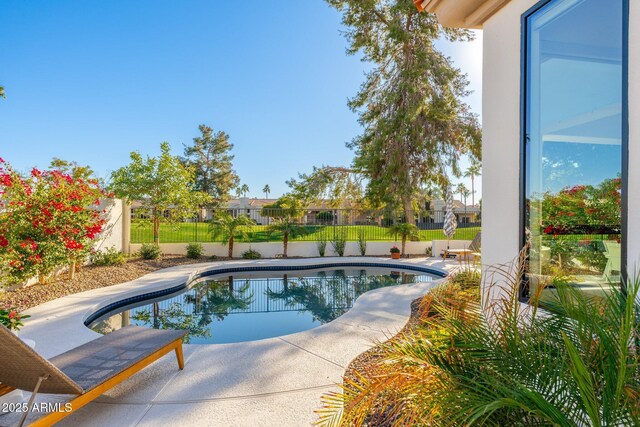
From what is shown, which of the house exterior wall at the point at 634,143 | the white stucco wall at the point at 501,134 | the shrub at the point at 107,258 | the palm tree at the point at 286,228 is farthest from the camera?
the palm tree at the point at 286,228

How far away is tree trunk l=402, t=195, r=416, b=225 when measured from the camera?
1667cm

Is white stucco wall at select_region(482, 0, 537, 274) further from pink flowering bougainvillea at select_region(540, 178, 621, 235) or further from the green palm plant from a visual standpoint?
the green palm plant

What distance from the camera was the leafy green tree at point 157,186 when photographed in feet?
41.1

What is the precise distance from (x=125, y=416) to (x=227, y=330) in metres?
3.31

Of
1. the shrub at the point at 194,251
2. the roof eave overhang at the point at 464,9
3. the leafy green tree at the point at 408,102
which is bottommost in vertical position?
the shrub at the point at 194,251

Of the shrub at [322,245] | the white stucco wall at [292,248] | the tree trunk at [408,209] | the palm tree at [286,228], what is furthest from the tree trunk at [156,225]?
the tree trunk at [408,209]

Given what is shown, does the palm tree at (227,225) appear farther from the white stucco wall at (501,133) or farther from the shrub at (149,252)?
the white stucco wall at (501,133)

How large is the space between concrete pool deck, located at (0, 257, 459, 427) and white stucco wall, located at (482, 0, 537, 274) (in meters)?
1.84

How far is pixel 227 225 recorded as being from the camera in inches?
521

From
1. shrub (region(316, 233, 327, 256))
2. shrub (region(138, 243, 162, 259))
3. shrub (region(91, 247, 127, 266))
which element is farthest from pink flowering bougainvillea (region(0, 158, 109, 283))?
shrub (region(316, 233, 327, 256))

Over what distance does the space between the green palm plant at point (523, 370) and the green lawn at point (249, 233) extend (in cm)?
1267

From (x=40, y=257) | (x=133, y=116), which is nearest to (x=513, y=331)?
(x=40, y=257)

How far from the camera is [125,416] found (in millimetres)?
2979

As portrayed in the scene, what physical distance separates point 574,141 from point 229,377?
13.4 feet
